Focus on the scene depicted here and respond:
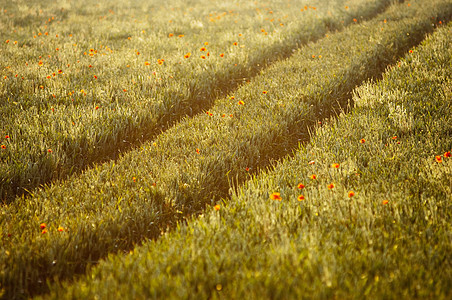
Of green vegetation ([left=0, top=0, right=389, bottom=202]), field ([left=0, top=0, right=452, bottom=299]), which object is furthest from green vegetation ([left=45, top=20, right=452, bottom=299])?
green vegetation ([left=0, top=0, right=389, bottom=202])

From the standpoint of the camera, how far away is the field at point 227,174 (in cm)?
181

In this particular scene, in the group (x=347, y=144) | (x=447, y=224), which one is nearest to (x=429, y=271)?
(x=447, y=224)

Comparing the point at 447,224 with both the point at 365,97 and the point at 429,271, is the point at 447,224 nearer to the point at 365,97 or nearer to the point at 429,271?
the point at 429,271

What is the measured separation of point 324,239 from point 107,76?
498 cm

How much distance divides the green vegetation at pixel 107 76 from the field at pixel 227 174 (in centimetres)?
4

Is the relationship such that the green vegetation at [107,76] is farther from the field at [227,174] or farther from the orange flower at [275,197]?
the orange flower at [275,197]

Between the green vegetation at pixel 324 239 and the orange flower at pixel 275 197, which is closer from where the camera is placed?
the green vegetation at pixel 324 239

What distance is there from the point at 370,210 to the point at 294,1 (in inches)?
596

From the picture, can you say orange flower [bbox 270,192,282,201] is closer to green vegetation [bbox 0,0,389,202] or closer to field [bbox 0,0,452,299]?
field [bbox 0,0,452,299]

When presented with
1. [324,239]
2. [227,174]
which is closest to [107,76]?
[227,174]

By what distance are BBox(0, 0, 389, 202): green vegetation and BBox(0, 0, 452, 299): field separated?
37 mm

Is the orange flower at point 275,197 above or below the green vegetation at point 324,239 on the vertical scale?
above

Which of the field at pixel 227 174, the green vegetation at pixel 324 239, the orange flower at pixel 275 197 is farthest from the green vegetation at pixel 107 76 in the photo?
the orange flower at pixel 275 197

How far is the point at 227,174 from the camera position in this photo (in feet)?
10.7
